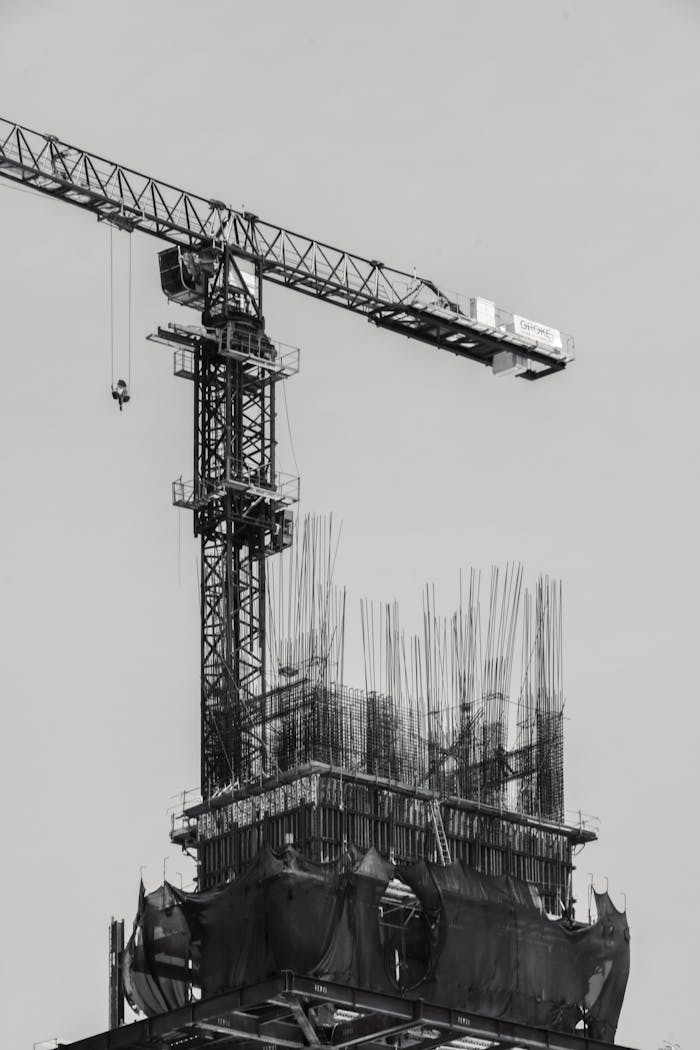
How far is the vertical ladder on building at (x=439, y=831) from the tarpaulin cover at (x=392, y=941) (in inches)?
107

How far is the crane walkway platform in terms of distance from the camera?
113188 mm

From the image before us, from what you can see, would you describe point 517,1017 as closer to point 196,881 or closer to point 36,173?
point 196,881

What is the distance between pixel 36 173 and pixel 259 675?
24.1 metres

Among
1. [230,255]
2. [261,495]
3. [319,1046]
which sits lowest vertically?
[319,1046]

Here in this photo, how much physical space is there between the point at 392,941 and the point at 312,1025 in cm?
598

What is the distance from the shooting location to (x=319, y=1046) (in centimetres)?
11544

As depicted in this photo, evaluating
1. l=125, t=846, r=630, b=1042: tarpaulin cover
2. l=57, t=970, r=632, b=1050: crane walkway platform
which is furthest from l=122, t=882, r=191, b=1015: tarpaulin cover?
l=57, t=970, r=632, b=1050: crane walkway platform

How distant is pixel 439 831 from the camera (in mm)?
122750

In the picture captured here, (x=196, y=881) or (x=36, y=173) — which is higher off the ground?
(x=36, y=173)

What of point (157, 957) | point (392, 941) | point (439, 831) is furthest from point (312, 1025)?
point (439, 831)

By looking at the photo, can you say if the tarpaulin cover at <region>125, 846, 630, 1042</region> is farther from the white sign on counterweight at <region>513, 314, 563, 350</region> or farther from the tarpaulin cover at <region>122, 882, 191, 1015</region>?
the white sign on counterweight at <region>513, 314, 563, 350</region>

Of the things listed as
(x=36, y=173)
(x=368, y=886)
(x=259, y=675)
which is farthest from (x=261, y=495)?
(x=368, y=886)

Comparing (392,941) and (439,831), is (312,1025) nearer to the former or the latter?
(392,941)

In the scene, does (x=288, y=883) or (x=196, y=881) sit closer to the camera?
(x=288, y=883)
